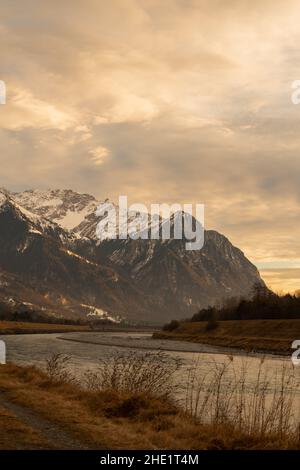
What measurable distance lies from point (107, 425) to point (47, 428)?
211cm

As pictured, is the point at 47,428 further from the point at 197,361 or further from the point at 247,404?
the point at 197,361

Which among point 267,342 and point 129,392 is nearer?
point 129,392

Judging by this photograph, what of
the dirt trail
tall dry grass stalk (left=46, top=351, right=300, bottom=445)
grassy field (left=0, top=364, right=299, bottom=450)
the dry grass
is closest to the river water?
the dry grass

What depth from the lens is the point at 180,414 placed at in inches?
841

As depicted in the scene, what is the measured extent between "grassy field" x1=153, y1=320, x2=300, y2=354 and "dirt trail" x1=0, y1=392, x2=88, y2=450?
84.1 metres

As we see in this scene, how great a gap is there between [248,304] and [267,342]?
72585 mm

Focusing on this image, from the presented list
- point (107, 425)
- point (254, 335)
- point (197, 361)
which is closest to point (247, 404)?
point (197, 361)

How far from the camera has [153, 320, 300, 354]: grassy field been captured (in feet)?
391

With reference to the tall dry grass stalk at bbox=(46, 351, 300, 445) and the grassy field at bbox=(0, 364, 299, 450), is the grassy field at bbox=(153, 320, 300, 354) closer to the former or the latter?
the tall dry grass stalk at bbox=(46, 351, 300, 445)

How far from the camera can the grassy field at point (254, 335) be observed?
391 ft
